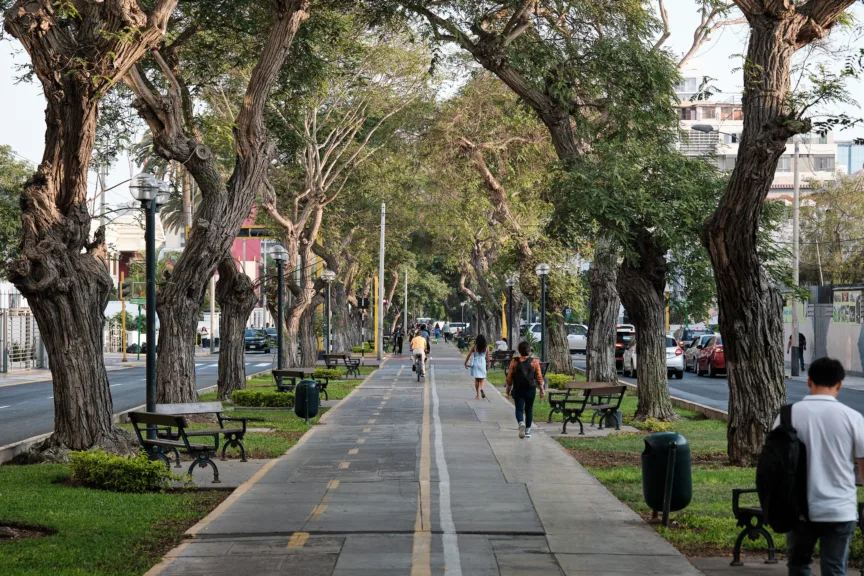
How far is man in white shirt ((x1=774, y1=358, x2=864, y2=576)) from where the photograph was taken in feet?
19.9

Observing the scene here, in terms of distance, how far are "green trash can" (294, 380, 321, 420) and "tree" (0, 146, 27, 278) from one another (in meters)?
6.03

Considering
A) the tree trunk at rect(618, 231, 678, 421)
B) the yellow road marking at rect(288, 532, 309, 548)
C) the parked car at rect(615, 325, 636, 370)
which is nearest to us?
the yellow road marking at rect(288, 532, 309, 548)

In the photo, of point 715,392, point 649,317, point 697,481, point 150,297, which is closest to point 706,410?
point 649,317

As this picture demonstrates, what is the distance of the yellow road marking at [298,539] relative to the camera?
932 centimetres

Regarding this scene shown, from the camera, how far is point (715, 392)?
3331cm

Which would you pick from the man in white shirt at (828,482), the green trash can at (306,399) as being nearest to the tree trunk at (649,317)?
the green trash can at (306,399)

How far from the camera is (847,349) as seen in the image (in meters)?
43.9

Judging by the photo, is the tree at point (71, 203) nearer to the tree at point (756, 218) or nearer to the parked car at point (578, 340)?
the tree at point (756, 218)

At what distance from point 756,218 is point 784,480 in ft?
28.1

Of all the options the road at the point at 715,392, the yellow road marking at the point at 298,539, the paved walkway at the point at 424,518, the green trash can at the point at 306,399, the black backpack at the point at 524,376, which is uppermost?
the black backpack at the point at 524,376

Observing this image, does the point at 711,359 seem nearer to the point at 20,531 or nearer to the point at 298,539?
the point at 298,539

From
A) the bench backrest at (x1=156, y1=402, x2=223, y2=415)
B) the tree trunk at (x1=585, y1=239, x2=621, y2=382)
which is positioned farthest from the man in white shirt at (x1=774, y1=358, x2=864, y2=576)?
the tree trunk at (x1=585, y1=239, x2=621, y2=382)

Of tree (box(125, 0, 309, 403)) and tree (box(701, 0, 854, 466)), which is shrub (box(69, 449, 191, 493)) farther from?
tree (box(701, 0, 854, 466))

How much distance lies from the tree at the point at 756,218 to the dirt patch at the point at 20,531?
8762 mm
